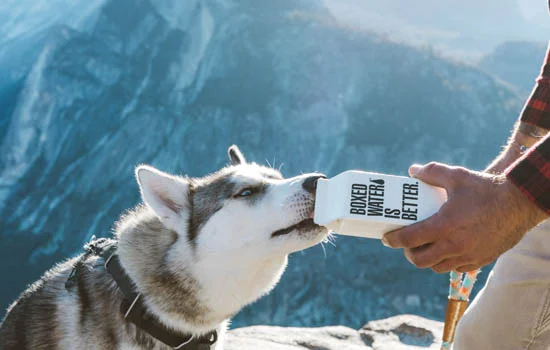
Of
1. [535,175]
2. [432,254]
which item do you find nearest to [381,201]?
[432,254]

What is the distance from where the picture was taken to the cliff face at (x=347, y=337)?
5.99 meters

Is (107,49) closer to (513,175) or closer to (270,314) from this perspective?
(270,314)

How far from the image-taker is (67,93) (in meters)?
33.2

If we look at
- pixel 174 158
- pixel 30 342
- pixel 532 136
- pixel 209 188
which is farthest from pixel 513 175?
pixel 174 158

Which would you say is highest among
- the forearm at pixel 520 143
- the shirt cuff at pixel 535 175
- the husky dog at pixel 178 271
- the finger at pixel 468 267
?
the shirt cuff at pixel 535 175

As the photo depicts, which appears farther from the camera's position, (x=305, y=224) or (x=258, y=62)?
(x=258, y=62)

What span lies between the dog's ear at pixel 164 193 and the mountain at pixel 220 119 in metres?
24.3

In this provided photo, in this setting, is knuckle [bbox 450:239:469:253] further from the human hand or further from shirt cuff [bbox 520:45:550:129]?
shirt cuff [bbox 520:45:550:129]

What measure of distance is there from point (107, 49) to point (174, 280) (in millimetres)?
36078

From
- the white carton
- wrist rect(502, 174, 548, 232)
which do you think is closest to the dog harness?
the white carton

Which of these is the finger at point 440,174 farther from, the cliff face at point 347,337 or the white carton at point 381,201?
the cliff face at point 347,337

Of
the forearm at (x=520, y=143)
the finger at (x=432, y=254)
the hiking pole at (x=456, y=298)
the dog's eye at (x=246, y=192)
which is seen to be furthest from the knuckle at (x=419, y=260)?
the hiking pole at (x=456, y=298)

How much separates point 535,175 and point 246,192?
1.97 m

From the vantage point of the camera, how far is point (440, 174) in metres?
2.21
